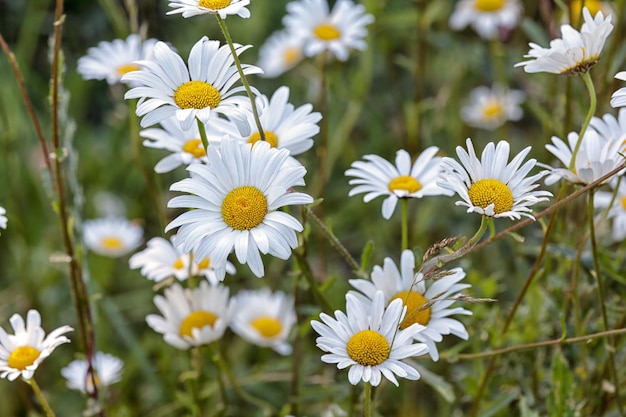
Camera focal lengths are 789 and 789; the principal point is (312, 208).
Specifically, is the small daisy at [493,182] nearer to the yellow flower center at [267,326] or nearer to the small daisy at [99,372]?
the yellow flower center at [267,326]

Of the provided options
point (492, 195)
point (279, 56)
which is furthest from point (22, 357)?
point (279, 56)

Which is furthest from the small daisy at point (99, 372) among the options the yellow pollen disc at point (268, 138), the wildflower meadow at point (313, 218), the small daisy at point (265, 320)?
the yellow pollen disc at point (268, 138)

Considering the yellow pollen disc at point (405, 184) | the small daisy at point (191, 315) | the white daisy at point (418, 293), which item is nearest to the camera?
the white daisy at point (418, 293)

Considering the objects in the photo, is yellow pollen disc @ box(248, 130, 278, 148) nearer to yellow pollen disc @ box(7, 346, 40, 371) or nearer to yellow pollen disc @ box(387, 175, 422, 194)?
yellow pollen disc @ box(387, 175, 422, 194)

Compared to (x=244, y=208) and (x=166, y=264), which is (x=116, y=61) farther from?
(x=244, y=208)

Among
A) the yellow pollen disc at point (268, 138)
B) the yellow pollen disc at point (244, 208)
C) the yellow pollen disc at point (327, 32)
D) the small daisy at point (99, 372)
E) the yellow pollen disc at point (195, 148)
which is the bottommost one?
the small daisy at point (99, 372)

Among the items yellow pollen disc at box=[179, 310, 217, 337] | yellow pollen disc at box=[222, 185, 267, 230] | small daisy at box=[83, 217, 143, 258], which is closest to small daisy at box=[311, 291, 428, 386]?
yellow pollen disc at box=[222, 185, 267, 230]

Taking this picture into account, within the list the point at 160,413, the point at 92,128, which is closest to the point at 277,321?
the point at 160,413

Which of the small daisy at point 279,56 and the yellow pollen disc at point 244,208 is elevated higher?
the small daisy at point 279,56
